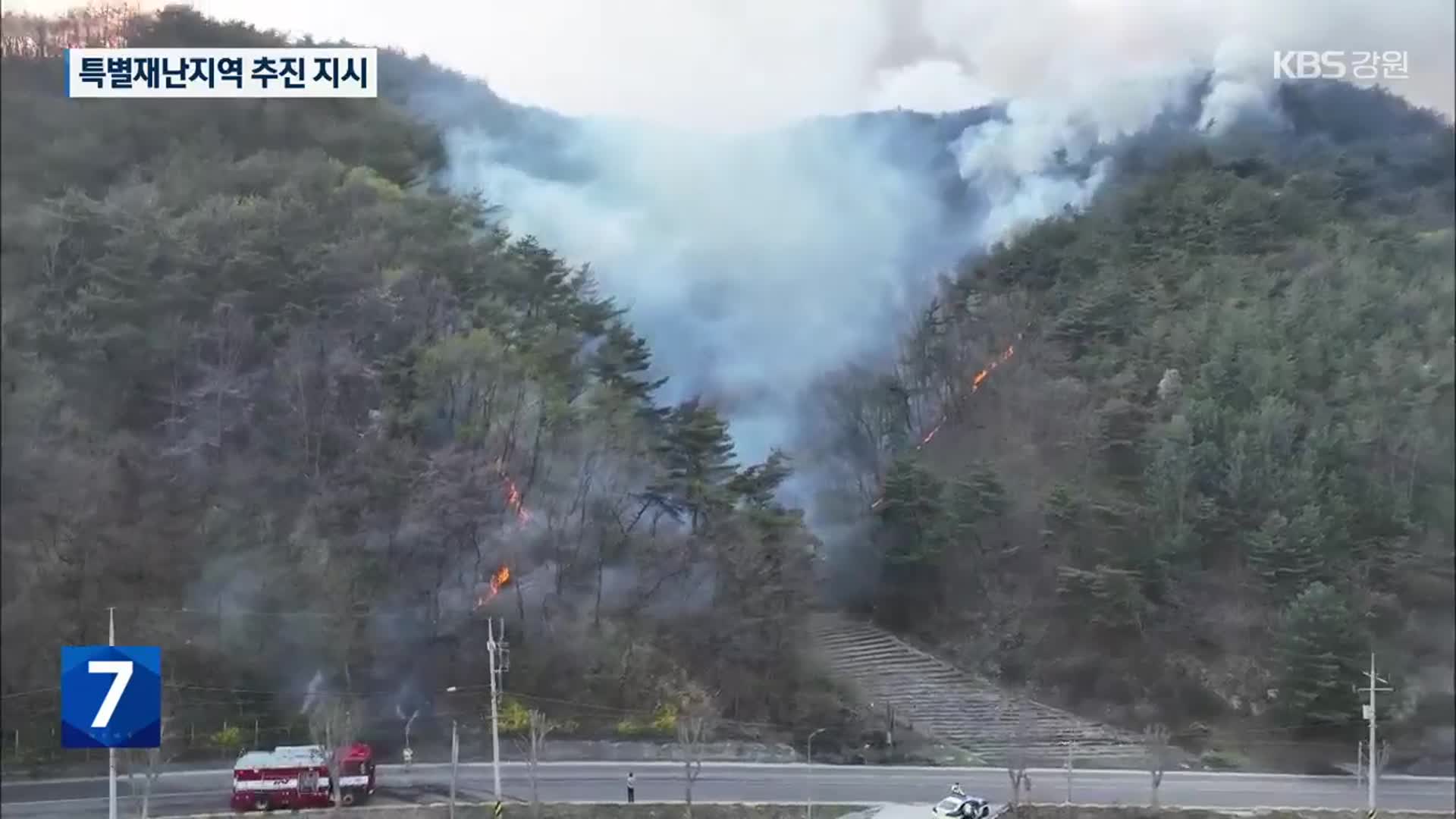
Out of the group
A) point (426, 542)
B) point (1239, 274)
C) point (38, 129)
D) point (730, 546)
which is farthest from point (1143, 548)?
A: point (38, 129)

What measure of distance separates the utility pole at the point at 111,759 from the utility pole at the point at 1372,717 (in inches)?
248

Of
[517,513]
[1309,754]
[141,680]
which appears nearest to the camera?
[141,680]

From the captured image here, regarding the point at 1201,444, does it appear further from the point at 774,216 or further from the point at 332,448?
the point at 332,448

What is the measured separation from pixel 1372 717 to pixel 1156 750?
3.74ft

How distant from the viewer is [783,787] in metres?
7.09

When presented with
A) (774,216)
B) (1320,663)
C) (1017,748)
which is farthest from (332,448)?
(1320,663)

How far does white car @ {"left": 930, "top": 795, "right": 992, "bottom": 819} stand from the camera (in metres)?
6.53

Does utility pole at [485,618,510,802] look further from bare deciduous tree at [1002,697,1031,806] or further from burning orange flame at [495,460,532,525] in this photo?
bare deciduous tree at [1002,697,1031,806]

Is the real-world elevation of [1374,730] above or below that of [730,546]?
below

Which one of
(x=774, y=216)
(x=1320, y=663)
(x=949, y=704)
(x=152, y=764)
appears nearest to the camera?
(x=152, y=764)

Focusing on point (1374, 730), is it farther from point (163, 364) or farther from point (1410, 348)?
point (163, 364)

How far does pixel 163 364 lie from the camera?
729cm

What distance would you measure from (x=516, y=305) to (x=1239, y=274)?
14.6ft

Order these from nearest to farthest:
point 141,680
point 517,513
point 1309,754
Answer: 1. point 141,680
2. point 1309,754
3. point 517,513
